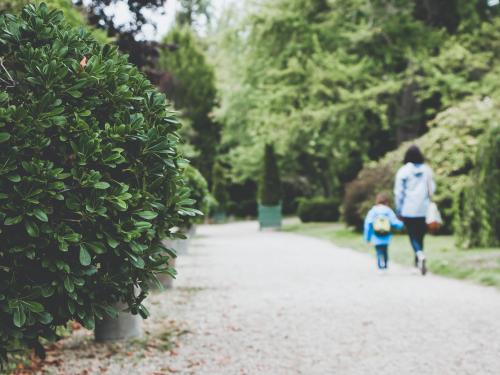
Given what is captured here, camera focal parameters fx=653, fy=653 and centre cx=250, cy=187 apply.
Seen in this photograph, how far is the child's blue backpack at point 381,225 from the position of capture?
32.0ft

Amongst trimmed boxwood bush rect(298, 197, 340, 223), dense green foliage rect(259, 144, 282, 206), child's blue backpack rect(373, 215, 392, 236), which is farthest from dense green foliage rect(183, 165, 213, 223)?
trimmed boxwood bush rect(298, 197, 340, 223)

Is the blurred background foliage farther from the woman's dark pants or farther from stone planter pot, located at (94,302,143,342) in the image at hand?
stone planter pot, located at (94,302,143,342)

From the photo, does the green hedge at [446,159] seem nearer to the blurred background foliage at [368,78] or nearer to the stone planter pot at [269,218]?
the blurred background foliage at [368,78]

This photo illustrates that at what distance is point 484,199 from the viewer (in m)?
12.3

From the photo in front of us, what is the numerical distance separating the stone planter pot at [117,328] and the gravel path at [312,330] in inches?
5.6

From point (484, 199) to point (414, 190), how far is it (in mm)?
3701

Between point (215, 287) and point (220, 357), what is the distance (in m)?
4.38

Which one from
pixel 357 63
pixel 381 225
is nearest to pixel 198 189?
pixel 381 225

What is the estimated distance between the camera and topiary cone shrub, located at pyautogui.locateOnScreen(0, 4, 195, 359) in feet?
9.12

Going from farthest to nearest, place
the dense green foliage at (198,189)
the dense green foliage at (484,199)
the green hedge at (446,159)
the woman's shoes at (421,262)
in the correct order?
the green hedge at (446,159)
the dense green foliage at (484,199)
the dense green foliage at (198,189)
the woman's shoes at (421,262)

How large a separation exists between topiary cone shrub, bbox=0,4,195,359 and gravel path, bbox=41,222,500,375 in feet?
5.73

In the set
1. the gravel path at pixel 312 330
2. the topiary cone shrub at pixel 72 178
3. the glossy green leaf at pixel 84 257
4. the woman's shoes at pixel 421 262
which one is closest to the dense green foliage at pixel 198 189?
the gravel path at pixel 312 330

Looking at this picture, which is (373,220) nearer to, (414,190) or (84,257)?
(414,190)

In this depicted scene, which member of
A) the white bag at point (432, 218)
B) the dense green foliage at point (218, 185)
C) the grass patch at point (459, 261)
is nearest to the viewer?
the grass patch at point (459, 261)
